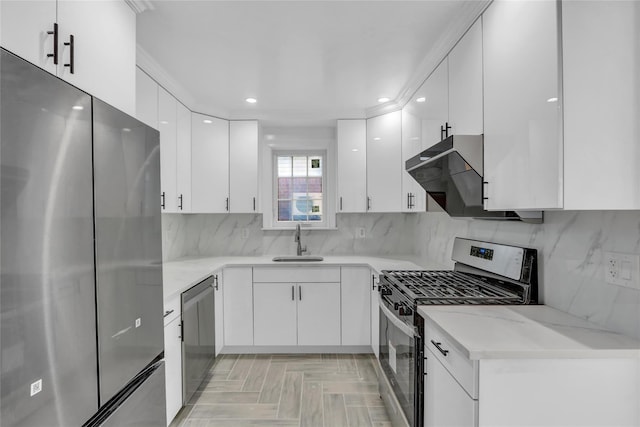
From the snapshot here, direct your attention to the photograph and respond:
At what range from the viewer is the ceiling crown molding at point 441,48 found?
5.44 ft

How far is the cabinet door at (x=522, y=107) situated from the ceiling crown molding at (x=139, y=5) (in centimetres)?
163

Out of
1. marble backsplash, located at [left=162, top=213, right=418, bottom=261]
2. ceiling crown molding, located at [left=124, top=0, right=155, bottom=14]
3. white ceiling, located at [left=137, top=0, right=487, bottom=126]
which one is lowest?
marble backsplash, located at [left=162, top=213, right=418, bottom=261]

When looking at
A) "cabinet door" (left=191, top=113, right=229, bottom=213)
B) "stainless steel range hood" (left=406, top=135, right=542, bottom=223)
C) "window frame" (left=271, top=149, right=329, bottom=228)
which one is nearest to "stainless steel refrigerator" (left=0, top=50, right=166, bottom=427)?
"stainless steel range hood" (left=406, top=135, right=542, bottom=223)

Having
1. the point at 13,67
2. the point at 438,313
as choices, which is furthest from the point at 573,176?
the point at 13,67

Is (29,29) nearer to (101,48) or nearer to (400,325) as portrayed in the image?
(101,48)

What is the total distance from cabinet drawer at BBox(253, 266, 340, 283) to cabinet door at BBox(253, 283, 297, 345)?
57 mm

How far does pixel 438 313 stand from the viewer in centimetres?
150

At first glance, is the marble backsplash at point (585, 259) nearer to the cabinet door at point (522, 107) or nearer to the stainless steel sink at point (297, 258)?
the cabinet door at point (522, 107)

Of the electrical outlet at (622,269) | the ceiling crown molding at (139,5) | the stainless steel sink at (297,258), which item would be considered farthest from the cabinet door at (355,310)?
the ceiling crown molding at (139,5)

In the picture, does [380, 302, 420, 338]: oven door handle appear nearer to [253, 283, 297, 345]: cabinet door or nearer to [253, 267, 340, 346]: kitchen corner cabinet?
[253, 267, 340, 346]: kitchen corner cabinet

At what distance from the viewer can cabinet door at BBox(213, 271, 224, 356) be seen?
2964 millimetres

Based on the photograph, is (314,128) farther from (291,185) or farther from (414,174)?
(414,174)

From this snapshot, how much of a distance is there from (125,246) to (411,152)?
7.46 feet

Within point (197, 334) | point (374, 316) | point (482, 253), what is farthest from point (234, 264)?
point (482, 253)
